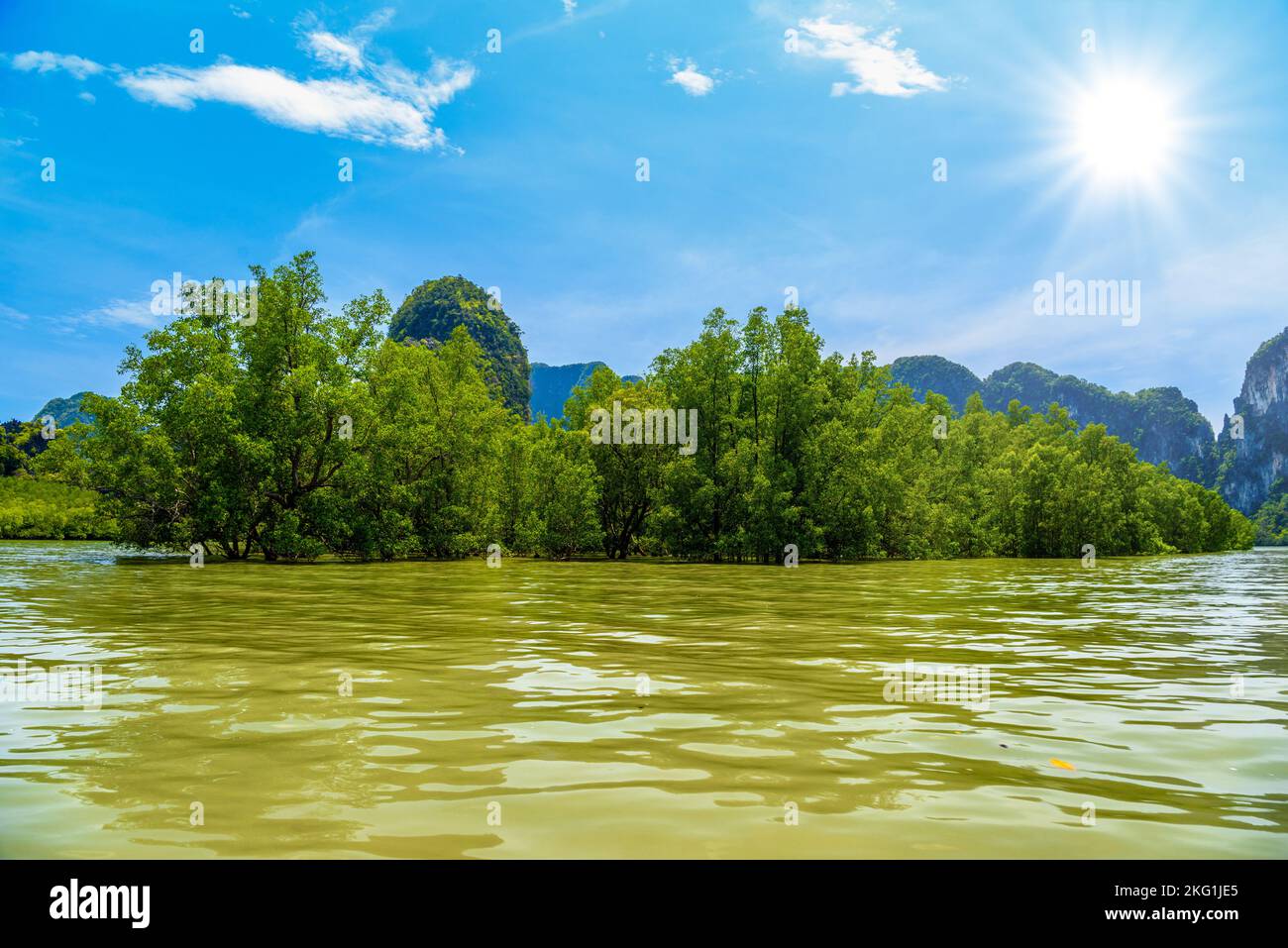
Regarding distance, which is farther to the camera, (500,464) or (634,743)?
(500,464)

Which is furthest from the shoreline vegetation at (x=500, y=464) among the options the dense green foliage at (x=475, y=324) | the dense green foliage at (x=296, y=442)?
the dense green foliage at (x=475, y=324)

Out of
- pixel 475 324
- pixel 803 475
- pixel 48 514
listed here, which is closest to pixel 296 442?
pixel 803 475

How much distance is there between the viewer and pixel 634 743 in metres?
6.71

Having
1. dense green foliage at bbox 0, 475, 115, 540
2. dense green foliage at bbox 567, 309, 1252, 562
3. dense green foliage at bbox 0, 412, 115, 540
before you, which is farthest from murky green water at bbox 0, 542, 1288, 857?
dense green foliage at bbox 0, 475, 115, 540

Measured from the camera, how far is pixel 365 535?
49.9 meters

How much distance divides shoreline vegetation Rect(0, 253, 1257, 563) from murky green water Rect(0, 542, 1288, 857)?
1241 inches

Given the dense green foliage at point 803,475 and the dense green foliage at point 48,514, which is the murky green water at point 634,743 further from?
the dense green foliage at point 48,514

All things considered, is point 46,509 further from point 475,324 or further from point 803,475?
point 475,324

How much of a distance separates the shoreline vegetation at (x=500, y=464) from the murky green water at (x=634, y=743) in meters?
31.5

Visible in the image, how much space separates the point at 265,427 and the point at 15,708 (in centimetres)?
4265

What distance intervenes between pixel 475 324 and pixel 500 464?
135 metres

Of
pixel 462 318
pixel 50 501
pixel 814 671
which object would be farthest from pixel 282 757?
pixel 462 318

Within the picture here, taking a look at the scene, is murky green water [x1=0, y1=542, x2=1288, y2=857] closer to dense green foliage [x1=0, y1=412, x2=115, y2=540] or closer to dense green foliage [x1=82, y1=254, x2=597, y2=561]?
dense green foliage [x1=82, y1=254, x2=597, y2=561]
